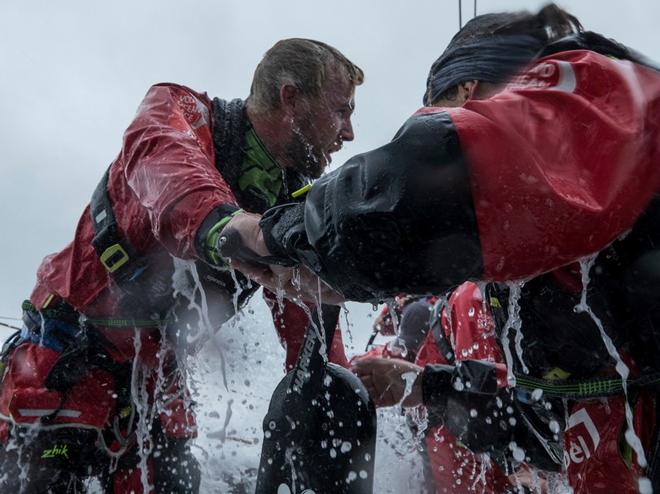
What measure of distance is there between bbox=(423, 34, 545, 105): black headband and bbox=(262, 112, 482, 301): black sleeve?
85 centimetres

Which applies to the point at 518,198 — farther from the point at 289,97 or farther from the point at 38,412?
the point at 38,412

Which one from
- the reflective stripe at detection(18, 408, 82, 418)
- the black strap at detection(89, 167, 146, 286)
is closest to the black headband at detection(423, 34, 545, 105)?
the black strap at detection(89, 167, 146, 286)

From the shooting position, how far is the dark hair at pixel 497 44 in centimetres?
183

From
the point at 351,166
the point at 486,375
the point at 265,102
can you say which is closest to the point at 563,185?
the point at 351,166

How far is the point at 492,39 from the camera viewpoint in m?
1.97

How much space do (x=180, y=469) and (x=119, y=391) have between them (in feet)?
2.12

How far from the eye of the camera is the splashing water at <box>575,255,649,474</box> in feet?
4.66

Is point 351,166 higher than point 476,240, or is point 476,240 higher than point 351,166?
point 351,166

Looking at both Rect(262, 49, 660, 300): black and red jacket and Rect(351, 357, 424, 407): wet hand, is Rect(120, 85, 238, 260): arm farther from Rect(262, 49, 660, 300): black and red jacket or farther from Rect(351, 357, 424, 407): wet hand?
Rect(351, 357, 424, 407): wet hand

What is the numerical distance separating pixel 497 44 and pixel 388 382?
1619mm

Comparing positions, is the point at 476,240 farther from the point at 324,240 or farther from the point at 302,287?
the point at 302,287

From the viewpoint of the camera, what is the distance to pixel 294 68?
2.96 m

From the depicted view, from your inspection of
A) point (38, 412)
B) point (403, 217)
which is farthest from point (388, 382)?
point (403, 217)

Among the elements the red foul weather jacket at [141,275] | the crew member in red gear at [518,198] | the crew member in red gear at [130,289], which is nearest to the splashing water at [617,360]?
the crew member in red gear at [518,198]
